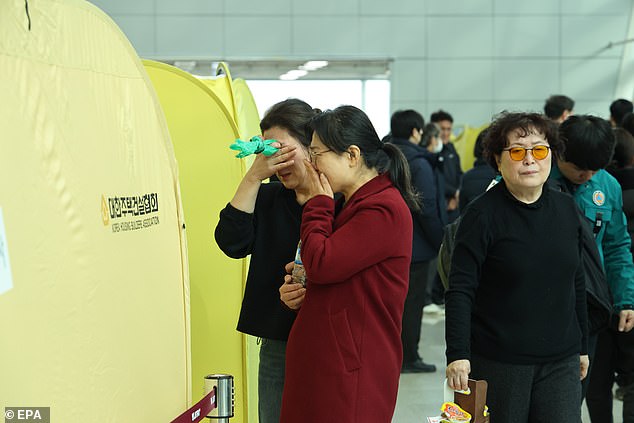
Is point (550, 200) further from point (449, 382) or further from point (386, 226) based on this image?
point (386, 226)

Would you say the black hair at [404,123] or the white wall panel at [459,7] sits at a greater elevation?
the white wall panel at [459,7]

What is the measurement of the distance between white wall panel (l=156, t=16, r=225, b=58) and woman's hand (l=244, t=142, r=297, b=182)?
10.7 metres

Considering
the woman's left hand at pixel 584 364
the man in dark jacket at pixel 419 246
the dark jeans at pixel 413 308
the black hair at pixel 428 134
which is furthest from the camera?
the black hair at pixel 428 134

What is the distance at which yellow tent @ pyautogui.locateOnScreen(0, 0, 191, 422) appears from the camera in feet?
6.63

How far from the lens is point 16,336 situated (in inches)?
77.5

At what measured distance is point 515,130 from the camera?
3482mm

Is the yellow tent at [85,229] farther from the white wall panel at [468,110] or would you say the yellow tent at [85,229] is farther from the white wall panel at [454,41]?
the white wall panel at [468,110]

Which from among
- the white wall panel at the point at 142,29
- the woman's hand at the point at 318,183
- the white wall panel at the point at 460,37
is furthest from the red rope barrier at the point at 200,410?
the white wall panel at the point at 460,37

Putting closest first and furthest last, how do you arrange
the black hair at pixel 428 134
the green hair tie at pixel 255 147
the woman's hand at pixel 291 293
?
the woman's hand at pixel 291 293
the green hair tie at pixel 255 147
the black hair at pixel 428 134

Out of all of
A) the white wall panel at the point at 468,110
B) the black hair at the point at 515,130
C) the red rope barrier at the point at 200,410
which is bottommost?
the red rope barrier at the point at 200,410

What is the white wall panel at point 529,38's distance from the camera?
13875 mm

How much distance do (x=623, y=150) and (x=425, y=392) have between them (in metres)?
2.34

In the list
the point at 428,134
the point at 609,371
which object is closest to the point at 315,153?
the point at 609,371

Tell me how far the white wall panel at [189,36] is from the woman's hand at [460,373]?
1078 cm
